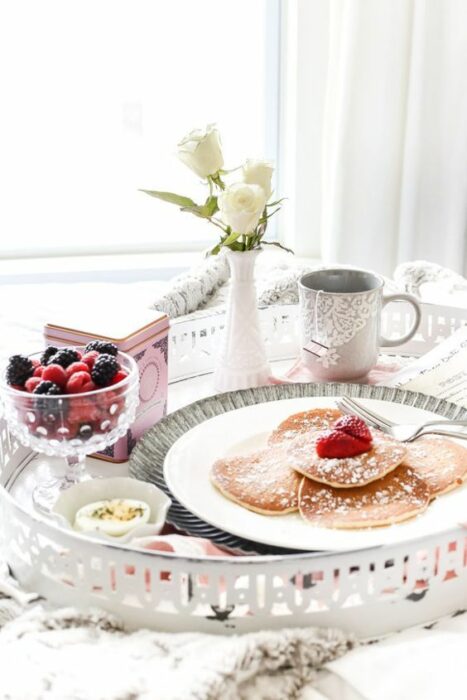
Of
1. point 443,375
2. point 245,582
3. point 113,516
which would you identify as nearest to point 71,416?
point 113,516

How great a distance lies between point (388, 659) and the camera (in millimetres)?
785

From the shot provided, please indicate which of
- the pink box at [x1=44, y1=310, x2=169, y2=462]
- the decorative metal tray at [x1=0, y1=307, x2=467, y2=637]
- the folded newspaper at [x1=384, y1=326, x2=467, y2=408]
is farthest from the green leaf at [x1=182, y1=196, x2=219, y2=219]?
the decorative metal tray at [x1=0, y1=307, x2=467, y2=637]

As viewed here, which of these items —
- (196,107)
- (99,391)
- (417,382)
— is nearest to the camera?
(99,391)

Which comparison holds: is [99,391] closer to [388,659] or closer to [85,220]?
[388,659]

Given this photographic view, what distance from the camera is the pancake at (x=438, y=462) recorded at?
99 cm

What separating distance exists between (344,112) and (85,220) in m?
1.09

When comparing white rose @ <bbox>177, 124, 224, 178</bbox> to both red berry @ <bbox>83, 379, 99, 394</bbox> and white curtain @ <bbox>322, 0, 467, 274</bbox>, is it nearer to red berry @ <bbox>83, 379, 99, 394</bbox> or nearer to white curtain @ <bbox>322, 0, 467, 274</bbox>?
red berry @ <bbox>83, 379, 99, 394</bbox>

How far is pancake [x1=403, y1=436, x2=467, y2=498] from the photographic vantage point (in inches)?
39.0

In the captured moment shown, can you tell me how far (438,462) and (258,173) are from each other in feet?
1.48

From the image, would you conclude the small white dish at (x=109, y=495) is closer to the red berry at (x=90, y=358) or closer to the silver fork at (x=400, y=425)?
the red berry at (x=90, y=358)

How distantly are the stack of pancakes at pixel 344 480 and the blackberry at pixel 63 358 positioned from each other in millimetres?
208

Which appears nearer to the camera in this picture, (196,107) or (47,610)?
(47,610)

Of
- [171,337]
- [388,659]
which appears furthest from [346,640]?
[171,337]

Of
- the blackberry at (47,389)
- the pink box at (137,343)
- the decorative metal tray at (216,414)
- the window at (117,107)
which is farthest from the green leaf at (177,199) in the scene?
the window at (117,107)
